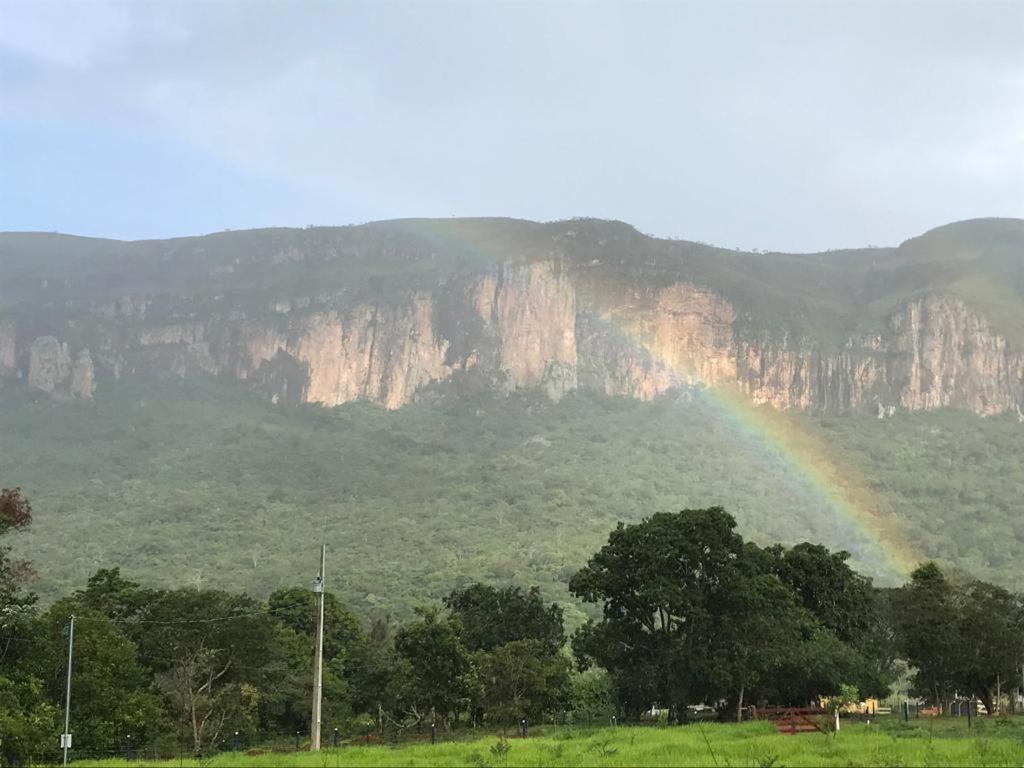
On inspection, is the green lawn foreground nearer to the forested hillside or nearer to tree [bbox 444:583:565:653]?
tree [bbox 444:583:565:653]

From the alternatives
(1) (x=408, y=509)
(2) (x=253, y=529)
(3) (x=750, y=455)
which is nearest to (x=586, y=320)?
(3) (x=750, y=455)

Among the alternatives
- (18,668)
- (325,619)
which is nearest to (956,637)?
(325,619)

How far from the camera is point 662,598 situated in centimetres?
4009

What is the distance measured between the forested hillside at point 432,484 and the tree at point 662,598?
35.6m

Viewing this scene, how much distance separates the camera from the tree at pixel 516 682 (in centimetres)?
4281

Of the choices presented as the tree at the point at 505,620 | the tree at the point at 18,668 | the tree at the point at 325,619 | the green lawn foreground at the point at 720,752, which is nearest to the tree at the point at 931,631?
the green lawn foreground at the point at 720,752

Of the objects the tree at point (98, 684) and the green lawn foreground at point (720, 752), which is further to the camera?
the tree at point (98, 684)

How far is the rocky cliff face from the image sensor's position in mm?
167000

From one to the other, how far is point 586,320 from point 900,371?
2048 inches

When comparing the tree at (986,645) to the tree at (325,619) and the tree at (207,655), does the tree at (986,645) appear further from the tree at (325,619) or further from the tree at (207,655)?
the tree at (207,655)

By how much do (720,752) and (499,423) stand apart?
143m

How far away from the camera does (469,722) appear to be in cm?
4875

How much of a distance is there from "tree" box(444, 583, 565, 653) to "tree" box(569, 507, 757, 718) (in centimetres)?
1172

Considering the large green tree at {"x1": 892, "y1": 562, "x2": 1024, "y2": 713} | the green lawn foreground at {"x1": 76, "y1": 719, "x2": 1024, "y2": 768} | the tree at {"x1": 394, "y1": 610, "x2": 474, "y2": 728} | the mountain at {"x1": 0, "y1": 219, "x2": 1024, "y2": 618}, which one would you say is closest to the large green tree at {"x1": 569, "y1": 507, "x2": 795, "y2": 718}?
the tree at {"x1": 394, "y1": 610, "x2": 474, "y2": 728}
